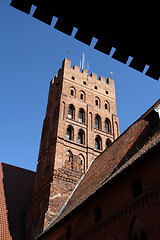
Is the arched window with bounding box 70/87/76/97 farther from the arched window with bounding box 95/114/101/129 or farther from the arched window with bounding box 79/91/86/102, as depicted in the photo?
the arched window with bounding box 95/114/101/129

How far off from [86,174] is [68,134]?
15.4 ft

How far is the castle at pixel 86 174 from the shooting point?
8469 mm

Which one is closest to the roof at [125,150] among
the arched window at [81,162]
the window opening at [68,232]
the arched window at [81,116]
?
the window opening at [68,232]

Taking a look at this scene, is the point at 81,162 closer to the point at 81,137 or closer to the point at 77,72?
the point at 81,137

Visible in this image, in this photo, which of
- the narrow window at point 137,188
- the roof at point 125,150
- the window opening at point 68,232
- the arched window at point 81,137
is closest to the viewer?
the narrow window at point 137,188

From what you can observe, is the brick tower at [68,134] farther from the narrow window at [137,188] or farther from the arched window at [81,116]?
the narrow window at [137,188]

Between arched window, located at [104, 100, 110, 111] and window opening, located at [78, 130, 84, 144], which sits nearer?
window opening, located at [78, 130, 84, 144]

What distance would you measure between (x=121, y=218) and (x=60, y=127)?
13.3 metres

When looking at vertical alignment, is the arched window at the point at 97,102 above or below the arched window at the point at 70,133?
above

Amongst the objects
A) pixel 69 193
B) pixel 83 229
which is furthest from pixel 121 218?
pixel 69 193

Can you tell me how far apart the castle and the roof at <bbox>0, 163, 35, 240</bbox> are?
8cm

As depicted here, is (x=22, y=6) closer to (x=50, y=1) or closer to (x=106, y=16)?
(x=50, y=1)

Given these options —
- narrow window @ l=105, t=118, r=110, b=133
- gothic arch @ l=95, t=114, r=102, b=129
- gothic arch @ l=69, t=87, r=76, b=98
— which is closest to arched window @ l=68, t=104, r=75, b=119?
gothic arch @ l=69, t=87, r=76, b=98

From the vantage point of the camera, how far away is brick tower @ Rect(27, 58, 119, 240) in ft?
56.9
